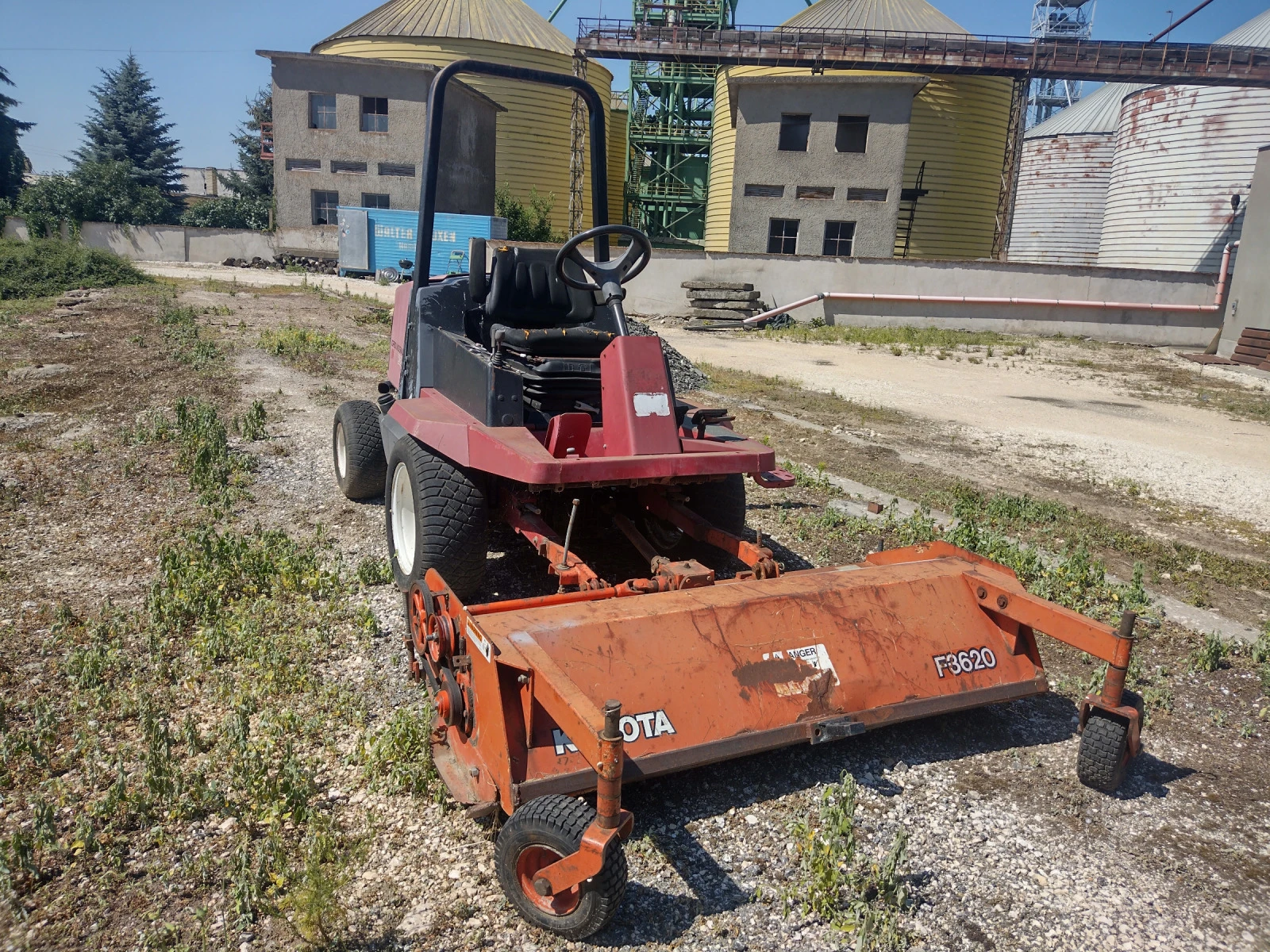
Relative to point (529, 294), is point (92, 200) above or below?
above

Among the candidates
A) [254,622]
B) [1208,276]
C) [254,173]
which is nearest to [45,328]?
[254,622]

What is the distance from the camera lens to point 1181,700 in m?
3.96

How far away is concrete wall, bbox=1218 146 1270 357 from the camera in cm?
1772

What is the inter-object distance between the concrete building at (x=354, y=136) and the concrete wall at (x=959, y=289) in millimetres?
10588

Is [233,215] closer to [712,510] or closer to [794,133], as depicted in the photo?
[794,133]

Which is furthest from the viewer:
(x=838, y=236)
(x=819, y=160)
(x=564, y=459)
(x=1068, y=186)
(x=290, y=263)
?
(x=1068, y=186)

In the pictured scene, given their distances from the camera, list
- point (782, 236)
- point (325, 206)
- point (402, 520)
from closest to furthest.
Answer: point (402, 520) < point (782, 236) < point (325, 206)

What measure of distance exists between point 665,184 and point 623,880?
33729 millimetres

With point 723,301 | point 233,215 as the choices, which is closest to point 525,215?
point 723,301

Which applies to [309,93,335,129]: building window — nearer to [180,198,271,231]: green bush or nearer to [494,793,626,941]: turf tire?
[180,198,271,231]: green bush

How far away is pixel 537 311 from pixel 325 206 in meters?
28.7

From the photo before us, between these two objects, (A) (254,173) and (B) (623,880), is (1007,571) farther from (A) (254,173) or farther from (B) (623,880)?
(A) (254,173)

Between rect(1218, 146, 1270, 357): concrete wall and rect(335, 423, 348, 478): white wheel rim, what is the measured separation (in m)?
18.4

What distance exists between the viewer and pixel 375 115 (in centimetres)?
2970
